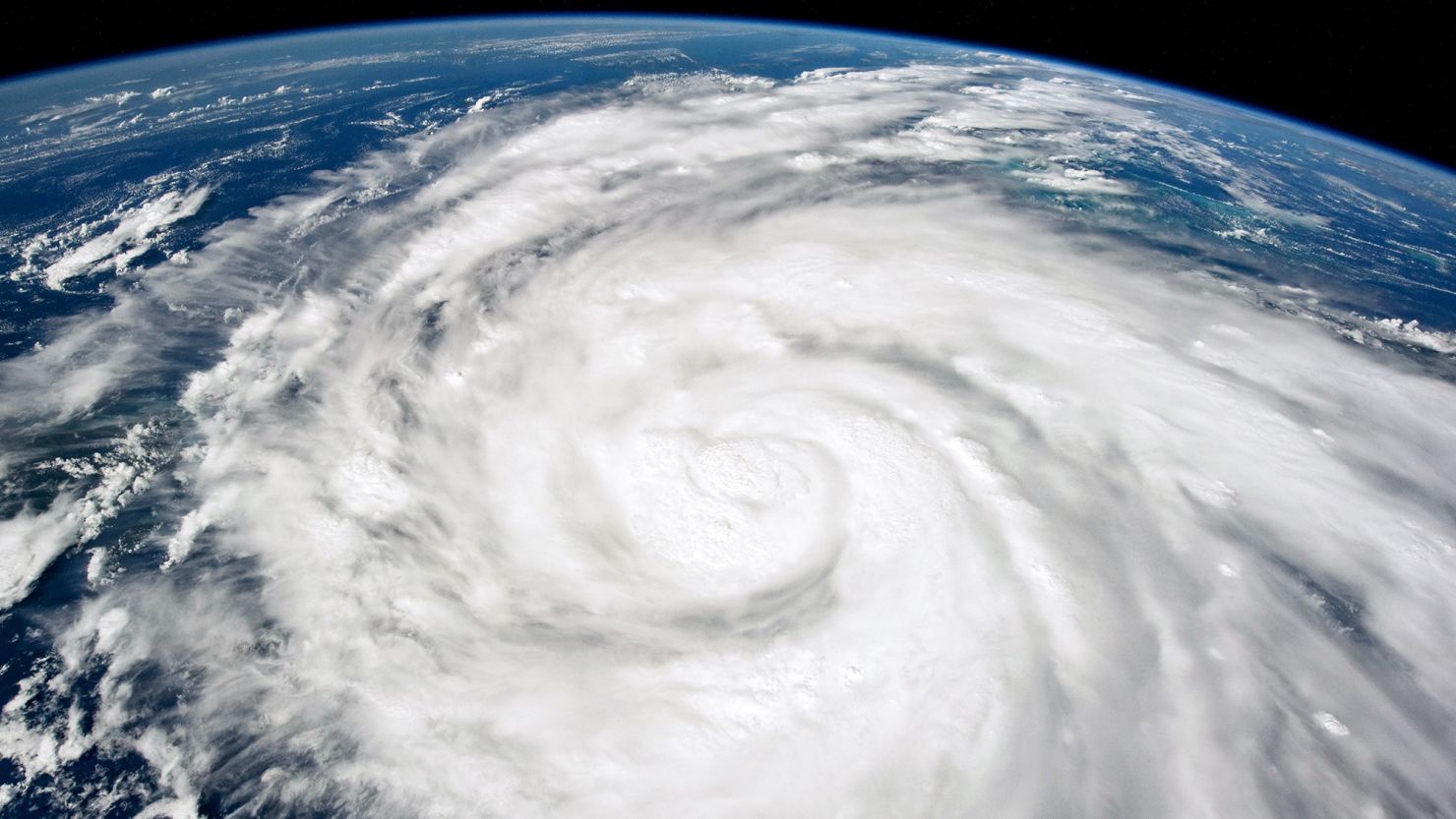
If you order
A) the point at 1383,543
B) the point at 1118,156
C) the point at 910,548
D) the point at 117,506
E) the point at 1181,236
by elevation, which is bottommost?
the point at 117,506

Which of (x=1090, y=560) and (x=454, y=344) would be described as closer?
(x=1090, y=560)

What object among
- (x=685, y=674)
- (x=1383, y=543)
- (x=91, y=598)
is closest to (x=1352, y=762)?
(x=1383, y=543)

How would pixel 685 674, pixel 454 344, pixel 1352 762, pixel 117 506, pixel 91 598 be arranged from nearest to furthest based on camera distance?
pixel 1352 762
pixel 685 674
pixel 91 598
pixel 117 506
pixel 454 344

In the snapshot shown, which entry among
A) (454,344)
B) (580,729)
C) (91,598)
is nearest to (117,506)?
(91,598)

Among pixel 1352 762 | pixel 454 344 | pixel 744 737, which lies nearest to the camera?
pixel 1352 762

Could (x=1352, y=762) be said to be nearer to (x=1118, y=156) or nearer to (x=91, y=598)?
(x=91, y=598)

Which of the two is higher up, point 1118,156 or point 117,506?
point 1118,156

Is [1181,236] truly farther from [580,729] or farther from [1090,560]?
[580,729]
